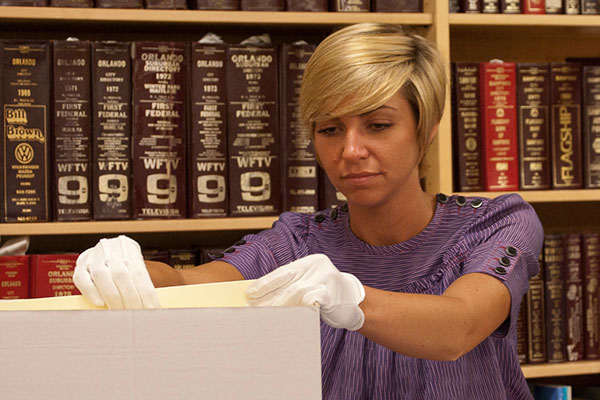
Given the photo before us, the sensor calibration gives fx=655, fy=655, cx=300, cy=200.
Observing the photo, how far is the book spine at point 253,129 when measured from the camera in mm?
1228

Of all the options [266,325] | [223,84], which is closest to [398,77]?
[223,84]

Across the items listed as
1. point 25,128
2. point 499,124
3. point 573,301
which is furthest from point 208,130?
point 573,301

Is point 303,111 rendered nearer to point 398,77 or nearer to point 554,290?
point 398,77

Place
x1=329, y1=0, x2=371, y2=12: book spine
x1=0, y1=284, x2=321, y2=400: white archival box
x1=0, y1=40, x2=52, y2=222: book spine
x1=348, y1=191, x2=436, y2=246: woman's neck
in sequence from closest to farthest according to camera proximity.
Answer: x1=0, y1=284, x2=321, y2=400: white archival box < x1=348, y1=191, x2=436, y2=246: woman's neck < x1=0, y1=40, x2=52, y2=222: book spine < x1=329, y1=0, x2=371, y2=12: book spine

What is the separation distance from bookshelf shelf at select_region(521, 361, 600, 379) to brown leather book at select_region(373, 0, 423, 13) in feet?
2.46

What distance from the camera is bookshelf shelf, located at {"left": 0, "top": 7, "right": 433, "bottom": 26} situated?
3.86 ft

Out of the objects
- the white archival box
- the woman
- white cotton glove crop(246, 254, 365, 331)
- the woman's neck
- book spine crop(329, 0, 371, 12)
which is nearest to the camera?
the white archival box

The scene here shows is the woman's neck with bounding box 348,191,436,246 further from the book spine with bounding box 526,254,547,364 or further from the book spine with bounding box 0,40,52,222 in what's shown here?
the book spine with bounding box 0,40,52,222

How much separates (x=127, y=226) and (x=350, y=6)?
1.95ft

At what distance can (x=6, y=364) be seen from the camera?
0.42m

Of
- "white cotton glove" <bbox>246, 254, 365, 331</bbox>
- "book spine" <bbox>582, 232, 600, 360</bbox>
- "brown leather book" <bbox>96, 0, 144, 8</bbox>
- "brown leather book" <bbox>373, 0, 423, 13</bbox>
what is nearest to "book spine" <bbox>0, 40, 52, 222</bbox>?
"brown leather book" <bbox>96, 0, 144, 8</bbox>

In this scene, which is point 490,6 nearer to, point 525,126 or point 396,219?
point 525,126

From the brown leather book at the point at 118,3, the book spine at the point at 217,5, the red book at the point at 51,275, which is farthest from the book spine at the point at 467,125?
the red book at the point at 51,275

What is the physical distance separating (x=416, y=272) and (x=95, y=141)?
62 cm
